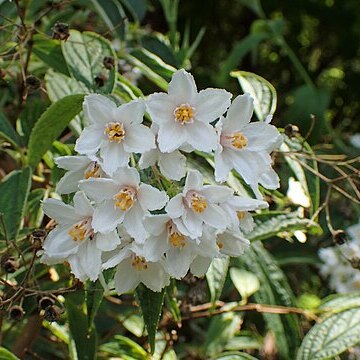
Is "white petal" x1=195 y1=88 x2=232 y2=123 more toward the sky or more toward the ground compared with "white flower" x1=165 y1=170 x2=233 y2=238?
more toward the sky

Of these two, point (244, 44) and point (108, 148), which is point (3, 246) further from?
point (244, 44)

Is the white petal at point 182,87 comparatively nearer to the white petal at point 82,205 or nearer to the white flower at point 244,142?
the white flower at point 244,142

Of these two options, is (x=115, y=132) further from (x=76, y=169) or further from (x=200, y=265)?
(x=200, y=265)

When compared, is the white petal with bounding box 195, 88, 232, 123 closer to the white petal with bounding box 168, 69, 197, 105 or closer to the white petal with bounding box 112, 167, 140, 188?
the white petal with bounding box 168, 69, 197, 105

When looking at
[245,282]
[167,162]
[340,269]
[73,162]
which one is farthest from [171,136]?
[340,269]

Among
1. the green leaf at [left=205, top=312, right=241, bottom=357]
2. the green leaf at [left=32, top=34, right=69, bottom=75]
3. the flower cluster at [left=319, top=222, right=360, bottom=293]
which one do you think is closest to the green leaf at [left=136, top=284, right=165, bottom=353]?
the green leaf at [left=32, top=34, right=69, bottom=75]

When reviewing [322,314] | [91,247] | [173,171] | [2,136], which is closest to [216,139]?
[173,171]

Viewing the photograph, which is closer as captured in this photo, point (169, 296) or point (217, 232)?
point (217, 232)

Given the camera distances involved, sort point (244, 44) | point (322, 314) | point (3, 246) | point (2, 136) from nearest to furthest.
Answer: point (3, 246) → point (2, 136) → point (322, 314) → point (244, 44)
